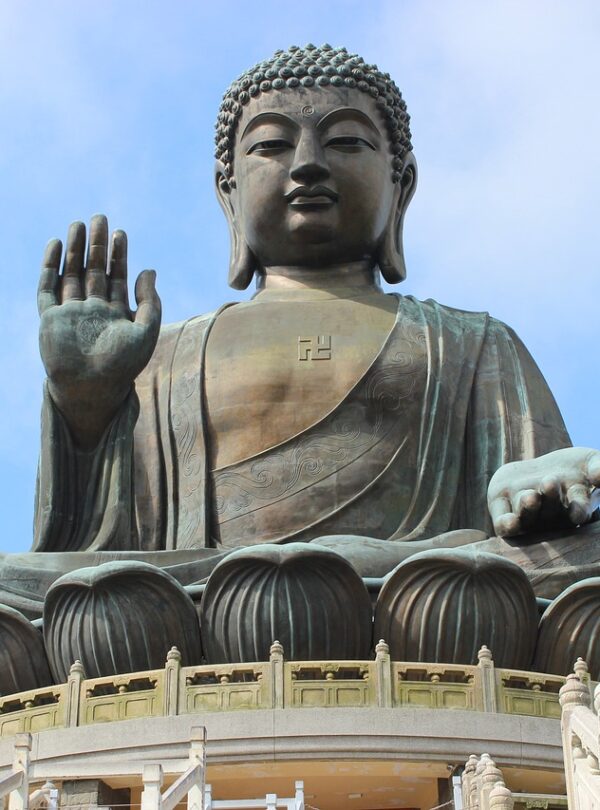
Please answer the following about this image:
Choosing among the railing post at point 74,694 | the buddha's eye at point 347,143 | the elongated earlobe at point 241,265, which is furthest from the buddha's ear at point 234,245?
the railing post at point 74,694

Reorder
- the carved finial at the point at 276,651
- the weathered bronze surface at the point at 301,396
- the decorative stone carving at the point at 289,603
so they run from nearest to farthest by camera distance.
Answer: the carved finial at the point at 276,651 < the decorative stone carving at the point at 289,603 < the weathered bronze surface at the point at 301,396

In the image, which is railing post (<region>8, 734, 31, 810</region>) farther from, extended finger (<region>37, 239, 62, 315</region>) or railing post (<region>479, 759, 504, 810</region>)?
extended finger (<region>37, 239, 62, 315</region>)

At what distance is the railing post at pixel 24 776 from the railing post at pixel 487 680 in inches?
142

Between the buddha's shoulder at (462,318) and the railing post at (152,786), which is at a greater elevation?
the buddha's shoulder at (462,318)

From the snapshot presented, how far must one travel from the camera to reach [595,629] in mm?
12344

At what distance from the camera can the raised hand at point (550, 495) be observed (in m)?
13.0

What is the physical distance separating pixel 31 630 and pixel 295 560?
173 centimetres

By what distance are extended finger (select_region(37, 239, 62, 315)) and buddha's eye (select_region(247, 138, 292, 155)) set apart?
6.58ft

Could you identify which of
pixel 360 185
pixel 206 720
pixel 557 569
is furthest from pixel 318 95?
pixel 206 720

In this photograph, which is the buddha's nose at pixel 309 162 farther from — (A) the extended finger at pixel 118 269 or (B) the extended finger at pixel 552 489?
(B) the extended finger at pixel 552 489

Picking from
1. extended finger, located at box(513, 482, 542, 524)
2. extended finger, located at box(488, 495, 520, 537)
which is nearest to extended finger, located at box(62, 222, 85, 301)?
extended finger, located at box(488, 495, 520, 537)

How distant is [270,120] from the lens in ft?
51.6

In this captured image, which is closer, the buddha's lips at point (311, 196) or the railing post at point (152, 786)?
the railing post at point (152, 786)

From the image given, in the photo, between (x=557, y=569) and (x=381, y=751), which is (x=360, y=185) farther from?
(x=381, y=751)
